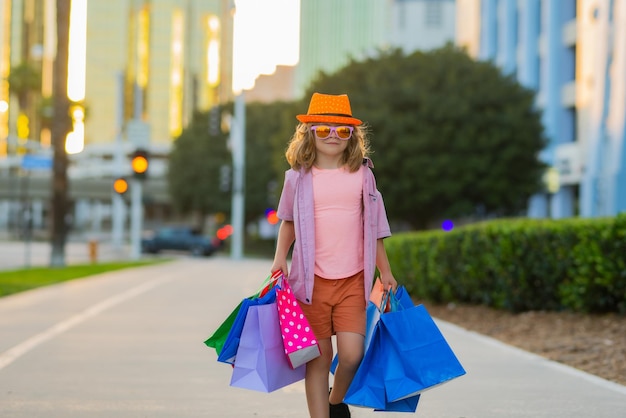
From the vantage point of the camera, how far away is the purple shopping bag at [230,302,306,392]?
512 cm

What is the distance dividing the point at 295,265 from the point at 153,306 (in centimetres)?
1034

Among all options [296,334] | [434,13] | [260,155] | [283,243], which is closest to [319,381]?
[296,334]

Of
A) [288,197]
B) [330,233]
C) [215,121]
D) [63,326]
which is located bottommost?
[63,326]

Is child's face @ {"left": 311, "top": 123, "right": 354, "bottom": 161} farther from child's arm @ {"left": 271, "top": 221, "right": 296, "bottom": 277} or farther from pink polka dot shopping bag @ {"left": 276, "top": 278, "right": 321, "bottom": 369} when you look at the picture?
pink polka dot shopping bag @ {"left": 276, "top": 278, "right": 321, "bottom": 369}

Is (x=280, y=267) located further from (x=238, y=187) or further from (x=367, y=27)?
(x=367, y=27)

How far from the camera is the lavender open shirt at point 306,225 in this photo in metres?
5.21

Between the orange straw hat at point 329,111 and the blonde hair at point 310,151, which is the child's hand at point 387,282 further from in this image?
the orange straw hat at point 329,111

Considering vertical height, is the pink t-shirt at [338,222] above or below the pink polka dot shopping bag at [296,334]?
above

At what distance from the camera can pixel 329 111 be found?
5.39 m

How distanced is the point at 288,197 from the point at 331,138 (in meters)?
0.37

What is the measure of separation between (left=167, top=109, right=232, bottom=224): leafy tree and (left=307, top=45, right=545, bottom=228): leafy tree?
2441cm

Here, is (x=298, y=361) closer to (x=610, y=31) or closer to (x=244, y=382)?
(x=244, y=382)

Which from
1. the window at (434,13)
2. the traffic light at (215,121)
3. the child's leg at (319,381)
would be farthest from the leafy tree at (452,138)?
the window at (434,13)

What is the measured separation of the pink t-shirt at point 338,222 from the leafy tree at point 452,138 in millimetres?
36052
